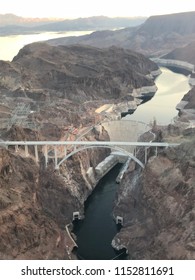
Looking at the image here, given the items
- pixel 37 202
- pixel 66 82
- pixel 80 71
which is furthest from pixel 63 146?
pixel 80 71

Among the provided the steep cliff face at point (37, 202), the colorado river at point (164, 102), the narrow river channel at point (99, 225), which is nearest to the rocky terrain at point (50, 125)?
the steep cliff face at point (37, 202)

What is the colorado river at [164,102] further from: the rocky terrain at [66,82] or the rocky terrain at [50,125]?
the rocky terrain at [50,125]

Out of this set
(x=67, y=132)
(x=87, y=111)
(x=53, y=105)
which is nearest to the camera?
(x=67, y=132)

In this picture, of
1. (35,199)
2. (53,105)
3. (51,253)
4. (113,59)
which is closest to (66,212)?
(35,199)

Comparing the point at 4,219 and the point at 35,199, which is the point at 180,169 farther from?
the point at 4,219

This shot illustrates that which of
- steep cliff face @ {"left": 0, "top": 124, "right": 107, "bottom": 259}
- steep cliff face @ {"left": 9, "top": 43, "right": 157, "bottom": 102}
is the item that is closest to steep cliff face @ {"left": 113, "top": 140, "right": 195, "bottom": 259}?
steep cliff face @ {"left": 0, "top": 124, "right": 107, "bottom": 259}

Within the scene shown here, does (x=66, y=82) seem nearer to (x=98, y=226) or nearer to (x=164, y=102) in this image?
(x=164, y=102)

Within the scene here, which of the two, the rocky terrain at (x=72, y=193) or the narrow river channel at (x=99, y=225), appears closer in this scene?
the rocky terrain at (x=72, y=193)

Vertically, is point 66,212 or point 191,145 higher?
point 191,145
